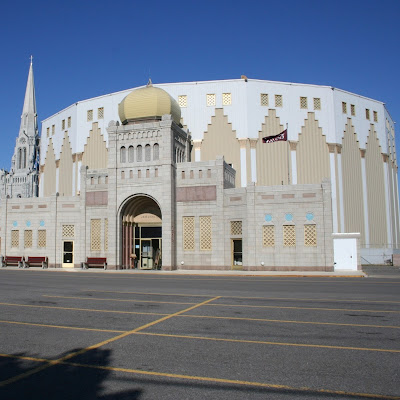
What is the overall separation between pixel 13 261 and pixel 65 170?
64.5ft

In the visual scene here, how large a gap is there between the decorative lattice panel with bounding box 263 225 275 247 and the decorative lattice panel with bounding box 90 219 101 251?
13.7m

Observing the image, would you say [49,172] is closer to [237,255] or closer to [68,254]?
[68,254]

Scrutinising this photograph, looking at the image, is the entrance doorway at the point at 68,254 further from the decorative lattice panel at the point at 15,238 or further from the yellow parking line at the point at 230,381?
the yellow parking line at the point at 230,381

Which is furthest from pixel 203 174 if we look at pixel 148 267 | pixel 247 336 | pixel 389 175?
pixel 389 175

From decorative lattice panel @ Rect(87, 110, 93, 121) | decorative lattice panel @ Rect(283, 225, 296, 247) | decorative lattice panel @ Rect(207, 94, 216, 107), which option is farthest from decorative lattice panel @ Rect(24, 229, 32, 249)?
decorative lattice panel @ Rect(207, 94, 216, 107)

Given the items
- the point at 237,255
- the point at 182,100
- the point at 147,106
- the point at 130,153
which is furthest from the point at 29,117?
the point at 237,255

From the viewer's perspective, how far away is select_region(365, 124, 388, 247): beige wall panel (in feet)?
157

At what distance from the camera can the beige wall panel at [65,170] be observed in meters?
53.4

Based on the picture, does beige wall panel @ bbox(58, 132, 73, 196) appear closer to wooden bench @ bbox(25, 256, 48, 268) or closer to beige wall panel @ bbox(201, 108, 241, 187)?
wooden bench @ bbox(25, 256, 48, 268)

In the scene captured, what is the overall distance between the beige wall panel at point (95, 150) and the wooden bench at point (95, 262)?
1855cm

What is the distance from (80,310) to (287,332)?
5.88m

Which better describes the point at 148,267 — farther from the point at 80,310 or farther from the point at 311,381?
the point at 311,381

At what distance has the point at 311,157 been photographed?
46.3 metres

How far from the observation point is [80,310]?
11.5 metres
